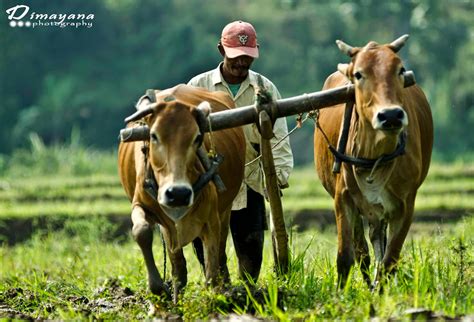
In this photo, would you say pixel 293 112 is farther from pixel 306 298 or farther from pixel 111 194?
pixel 111 194

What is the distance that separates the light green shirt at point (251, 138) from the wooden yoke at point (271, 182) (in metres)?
0.66

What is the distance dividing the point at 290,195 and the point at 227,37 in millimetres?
12201

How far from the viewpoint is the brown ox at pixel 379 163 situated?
23.9 feet

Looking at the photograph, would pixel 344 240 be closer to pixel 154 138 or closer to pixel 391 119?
pixel 391 119

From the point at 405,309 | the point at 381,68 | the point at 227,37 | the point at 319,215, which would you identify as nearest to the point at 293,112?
the point at 381,68

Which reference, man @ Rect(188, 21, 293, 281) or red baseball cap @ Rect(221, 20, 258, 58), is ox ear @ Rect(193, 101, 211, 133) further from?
man @ Rect(188, 21, 293, 281)

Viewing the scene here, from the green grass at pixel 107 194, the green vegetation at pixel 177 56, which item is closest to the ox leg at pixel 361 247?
the green grass at pixel 107 194

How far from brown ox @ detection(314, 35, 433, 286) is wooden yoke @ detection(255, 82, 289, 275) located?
0.44 metres

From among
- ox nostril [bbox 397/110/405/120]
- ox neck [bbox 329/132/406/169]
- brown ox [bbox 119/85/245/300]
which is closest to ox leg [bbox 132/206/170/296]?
brown ox [bbox 119/85/245/300]

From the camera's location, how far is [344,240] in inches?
305

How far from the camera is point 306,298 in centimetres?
707

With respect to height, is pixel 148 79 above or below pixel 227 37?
above

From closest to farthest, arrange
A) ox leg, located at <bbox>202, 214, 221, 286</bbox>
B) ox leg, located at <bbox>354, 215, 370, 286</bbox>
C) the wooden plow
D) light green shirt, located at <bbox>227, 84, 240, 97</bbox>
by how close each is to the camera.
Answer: the wooden plow → ox leg, located at <bbox>202, 214, 221, 286</bbox> → ox leg, located at <bbox>354, 215, 370, 286</bbox> → light green shirt, located at <bbox>227, 84, 240, 97</bbox>

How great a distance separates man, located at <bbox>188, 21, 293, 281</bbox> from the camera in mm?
8953
